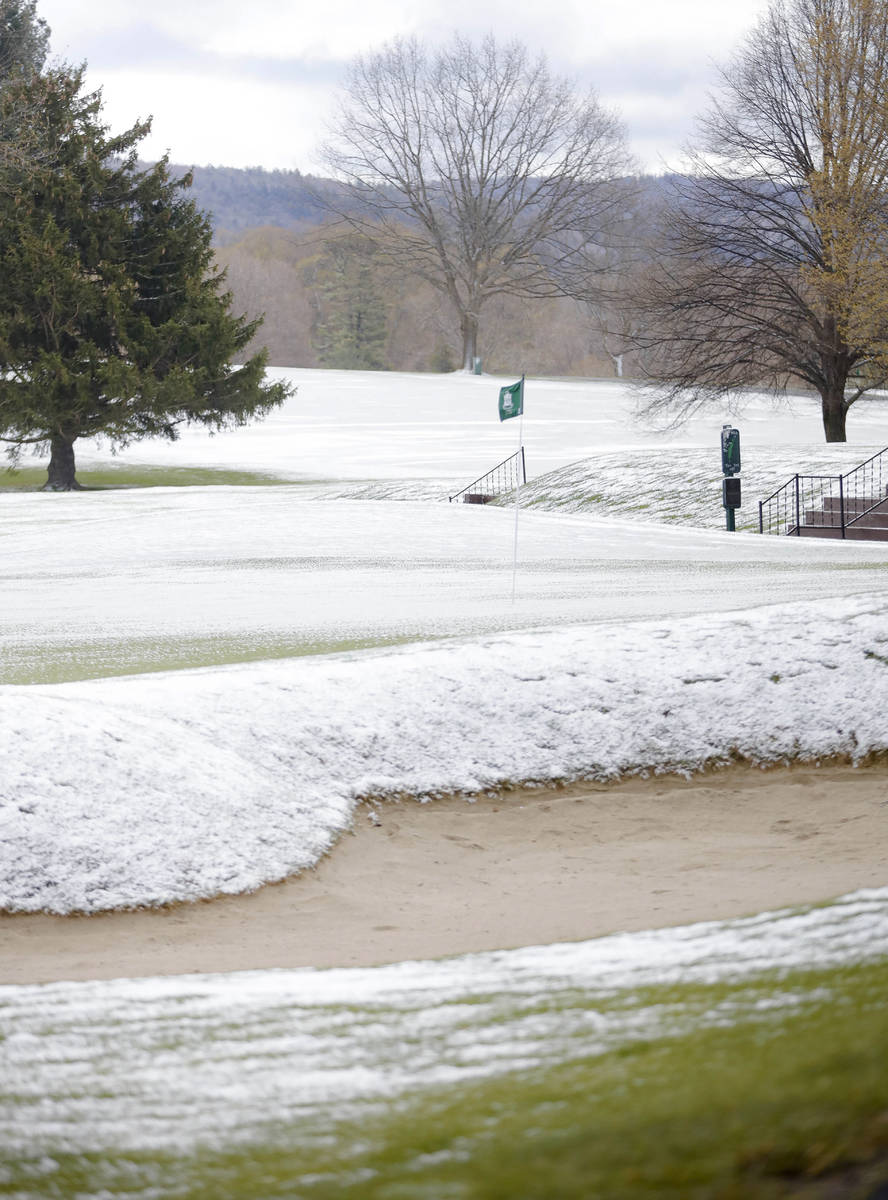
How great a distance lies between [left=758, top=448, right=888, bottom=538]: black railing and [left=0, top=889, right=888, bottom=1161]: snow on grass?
1899cm

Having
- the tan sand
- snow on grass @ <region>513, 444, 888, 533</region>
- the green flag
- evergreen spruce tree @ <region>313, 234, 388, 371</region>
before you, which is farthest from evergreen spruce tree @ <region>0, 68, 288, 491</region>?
evergreen spruce tree @ <region>313, 234, 388, 371</region>

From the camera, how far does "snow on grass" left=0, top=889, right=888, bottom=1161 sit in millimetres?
2990

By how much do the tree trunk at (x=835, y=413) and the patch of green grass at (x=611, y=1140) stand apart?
104ft

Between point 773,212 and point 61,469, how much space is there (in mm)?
20188

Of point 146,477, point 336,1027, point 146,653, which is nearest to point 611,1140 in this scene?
point 336,1027

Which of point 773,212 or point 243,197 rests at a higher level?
point 243,197

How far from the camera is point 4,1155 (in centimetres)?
288

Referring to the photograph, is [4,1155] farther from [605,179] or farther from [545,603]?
[605,179]

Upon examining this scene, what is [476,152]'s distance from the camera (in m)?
61.3

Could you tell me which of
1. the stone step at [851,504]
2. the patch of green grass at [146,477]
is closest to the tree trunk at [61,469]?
the patch of green grass at [146,477]

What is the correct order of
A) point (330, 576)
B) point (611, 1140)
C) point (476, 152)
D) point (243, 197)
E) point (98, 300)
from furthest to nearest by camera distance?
point (243, 197) → point (476, 152) → point (98, 300) → point (330, 576) → point (611, 1140)

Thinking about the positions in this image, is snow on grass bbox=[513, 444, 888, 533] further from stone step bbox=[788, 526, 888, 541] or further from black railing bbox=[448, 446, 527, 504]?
stone step bbox=[788, 526, 888, 541]

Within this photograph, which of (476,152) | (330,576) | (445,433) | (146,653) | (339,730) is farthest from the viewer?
(476,152)

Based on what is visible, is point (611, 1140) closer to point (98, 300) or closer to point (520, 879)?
point (520, 879)
